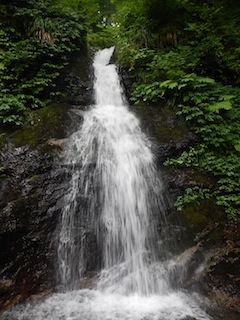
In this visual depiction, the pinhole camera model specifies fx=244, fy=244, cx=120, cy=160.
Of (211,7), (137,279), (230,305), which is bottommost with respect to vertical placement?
(230,305)

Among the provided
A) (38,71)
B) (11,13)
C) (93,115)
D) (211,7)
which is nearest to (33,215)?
(93,115)

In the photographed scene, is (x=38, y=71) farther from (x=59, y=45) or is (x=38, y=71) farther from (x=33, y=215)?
(x=33, y=215)

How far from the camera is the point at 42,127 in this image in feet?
18.6

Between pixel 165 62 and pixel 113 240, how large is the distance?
5198mm

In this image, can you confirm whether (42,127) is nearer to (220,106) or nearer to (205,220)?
(205,220)

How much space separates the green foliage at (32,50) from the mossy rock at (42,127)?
24cm

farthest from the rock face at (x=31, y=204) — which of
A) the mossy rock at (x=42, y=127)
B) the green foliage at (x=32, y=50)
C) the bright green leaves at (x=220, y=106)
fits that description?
the bright green leaves at (x=220, y=106)

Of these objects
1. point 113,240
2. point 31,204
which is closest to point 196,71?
point 113,240

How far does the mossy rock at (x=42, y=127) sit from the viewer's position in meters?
5.35

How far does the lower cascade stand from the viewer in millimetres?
3867

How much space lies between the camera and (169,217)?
4914 mm

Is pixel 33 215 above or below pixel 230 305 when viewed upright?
above

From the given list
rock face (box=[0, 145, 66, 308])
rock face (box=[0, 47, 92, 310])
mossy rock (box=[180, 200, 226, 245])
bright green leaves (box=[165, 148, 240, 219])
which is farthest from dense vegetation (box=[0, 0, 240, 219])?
rock face (box=[0, 145, 66, 308])

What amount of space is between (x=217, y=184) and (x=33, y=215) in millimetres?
3744
